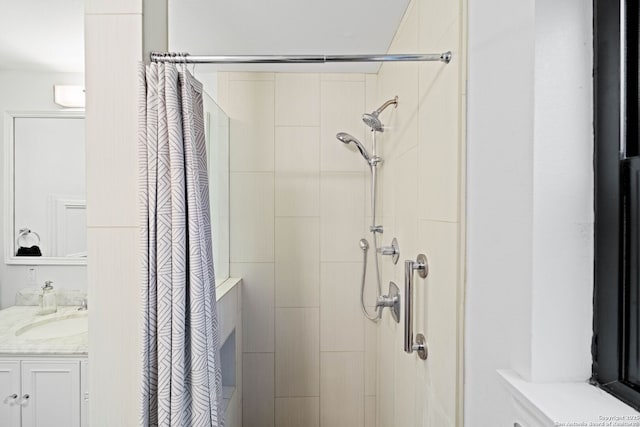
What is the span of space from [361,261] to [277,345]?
71 centimetres

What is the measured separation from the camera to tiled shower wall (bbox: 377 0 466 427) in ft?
3.68

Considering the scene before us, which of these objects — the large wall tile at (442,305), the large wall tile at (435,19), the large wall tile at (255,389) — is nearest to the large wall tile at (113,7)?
the large wall tile at (435,19)

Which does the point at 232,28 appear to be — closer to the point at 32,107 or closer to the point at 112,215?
the point at 112,215

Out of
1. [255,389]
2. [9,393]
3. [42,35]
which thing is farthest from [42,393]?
[42,35]

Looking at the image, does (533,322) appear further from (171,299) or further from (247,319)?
(247,319)

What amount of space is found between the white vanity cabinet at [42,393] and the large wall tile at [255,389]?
0.87 metres

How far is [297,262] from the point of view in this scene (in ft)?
8.14

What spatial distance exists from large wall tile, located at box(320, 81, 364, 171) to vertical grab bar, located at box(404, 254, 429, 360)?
3.67 feet

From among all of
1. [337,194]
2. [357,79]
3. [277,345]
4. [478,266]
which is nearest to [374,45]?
[357,79]

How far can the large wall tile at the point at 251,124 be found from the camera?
245 centimetres

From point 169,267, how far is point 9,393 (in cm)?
145

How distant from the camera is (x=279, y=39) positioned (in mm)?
2016

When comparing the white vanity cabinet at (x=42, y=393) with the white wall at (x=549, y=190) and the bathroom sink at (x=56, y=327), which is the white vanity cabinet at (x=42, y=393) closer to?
the bathroom sink at (x=56, y=327)

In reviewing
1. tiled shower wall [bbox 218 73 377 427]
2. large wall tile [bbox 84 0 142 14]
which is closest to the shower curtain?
large wall tile [bbox 84 0 142 14]
